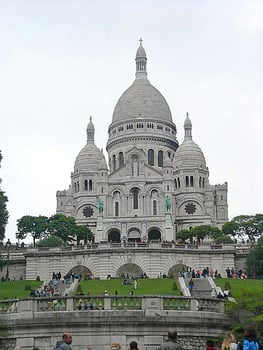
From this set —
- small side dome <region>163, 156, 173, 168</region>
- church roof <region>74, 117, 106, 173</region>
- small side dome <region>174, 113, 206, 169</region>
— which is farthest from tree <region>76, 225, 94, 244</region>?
small side dome <region>174, 113, 206, 169</region>

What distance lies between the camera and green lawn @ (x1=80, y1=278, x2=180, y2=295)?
167ft

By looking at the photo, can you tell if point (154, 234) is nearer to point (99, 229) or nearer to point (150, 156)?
point (99, 229)

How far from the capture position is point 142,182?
125m

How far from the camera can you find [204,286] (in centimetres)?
5406

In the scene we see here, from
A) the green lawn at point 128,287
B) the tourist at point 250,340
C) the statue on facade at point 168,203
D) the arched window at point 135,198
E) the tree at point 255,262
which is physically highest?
the arched window at point 135,198

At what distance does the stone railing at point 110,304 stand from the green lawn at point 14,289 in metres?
22.4

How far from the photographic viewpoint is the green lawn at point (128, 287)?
51.0m

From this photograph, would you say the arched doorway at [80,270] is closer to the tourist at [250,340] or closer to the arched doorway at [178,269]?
the arched doorway at [178,269]

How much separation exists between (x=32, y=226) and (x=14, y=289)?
4743cm

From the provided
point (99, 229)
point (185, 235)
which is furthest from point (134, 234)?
point (185, 235)

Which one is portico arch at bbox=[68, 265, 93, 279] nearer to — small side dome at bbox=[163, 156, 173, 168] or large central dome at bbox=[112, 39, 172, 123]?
small side dome at bbox=[163, 156, 173, 168]

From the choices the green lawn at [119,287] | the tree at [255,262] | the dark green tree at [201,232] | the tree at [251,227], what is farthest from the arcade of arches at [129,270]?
the tree at [251,227]

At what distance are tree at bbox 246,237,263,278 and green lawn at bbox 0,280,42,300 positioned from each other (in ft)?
58.4

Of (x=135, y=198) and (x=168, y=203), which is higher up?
(x=135, y=198)
